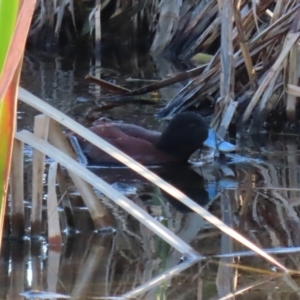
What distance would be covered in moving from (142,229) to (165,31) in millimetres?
6600

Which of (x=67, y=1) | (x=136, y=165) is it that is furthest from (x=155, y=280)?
(x=67, y=1)

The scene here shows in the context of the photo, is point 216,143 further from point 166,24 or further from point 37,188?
point 166,24

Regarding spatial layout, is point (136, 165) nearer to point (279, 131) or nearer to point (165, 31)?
point (279, 131)

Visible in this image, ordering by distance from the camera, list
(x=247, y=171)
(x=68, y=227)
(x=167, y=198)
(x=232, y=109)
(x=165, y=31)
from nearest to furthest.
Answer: (x=68, y=227) < (x=167, y=198) < (x=247, y=171) < (x=232, y=109) < (x=165, y=31)

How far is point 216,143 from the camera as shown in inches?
188

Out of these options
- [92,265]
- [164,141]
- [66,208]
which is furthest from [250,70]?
[92,265]

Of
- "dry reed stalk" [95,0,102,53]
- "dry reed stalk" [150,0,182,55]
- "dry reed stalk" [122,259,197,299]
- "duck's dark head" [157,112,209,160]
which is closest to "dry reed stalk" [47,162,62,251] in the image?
"dry reed stalk" [122,259,197,299]

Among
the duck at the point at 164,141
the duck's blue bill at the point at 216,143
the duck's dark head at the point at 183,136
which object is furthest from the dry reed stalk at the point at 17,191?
the duck's blue bill at the point at 216,143

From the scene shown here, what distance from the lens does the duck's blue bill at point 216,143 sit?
4.77m

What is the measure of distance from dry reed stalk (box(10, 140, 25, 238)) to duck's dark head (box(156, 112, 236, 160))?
1.88 metres

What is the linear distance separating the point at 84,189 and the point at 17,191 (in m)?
0.25

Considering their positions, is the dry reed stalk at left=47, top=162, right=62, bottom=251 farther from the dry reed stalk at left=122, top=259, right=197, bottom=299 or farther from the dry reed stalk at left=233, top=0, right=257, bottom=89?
the dry reed stalk at left=233, top=0, right=257, bottom=89

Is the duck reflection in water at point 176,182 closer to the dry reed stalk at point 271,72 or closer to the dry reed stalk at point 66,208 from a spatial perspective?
the dry reed stalk at point 66,208

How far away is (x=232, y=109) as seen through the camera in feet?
16.1
